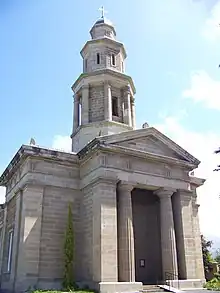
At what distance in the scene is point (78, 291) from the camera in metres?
17.2

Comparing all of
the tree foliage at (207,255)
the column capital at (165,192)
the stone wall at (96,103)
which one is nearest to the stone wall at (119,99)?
the stone wall at (96,103)

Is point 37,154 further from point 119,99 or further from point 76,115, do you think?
point 119,99

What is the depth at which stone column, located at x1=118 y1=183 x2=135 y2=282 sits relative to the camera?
61.3 ft

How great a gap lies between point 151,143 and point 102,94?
21.2 ft

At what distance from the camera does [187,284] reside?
20.2m

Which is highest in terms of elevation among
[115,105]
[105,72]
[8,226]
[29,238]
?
[105,72]

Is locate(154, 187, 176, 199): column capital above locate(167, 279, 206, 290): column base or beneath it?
above

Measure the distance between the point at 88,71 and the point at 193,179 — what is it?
483 inches

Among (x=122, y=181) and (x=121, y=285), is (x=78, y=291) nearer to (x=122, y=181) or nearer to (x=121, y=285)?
(x=121, y=285)

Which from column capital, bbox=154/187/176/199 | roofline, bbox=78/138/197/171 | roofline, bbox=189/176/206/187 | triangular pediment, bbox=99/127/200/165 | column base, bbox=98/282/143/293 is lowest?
column base, bbox=98/282/143/293

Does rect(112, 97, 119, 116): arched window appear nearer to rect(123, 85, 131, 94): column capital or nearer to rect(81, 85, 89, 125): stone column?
rect(123, 85, 131, 94): column capital

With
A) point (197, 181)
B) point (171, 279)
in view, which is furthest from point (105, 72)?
point (171, 279)

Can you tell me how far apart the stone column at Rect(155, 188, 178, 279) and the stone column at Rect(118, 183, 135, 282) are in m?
2.67

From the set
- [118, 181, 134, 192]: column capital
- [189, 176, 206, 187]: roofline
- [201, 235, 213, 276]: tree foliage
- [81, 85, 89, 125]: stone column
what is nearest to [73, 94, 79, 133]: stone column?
[81, 85, 89, 125]: stone column
